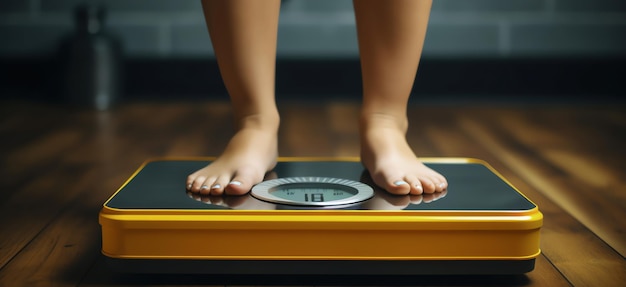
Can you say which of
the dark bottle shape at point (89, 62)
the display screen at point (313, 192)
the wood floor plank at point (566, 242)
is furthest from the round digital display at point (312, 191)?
the dark bottle shape at point (89, 62)

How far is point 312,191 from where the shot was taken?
38.1 inches

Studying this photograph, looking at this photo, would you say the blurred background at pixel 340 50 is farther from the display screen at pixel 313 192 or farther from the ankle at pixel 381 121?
the display screen at pixel 313 192

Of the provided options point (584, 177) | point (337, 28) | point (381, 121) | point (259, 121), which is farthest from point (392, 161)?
point (337, 28)

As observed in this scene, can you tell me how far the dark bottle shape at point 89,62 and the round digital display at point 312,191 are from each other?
1.40 meters

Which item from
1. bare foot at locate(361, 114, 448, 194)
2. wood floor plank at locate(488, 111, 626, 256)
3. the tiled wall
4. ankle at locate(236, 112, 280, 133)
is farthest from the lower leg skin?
the tiled wall

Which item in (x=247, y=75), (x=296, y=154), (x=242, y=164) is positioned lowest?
(x=296, y=154)

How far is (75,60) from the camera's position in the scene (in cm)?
227

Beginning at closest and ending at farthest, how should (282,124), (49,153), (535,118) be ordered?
1. (49,153)
2. (282,124)
3. (535,118)

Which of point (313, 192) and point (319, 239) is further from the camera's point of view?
point (313, 192)

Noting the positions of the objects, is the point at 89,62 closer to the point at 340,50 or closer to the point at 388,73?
the point at 340,50

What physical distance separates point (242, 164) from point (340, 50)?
1482 millimetres

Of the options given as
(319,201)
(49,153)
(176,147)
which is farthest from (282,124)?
(319,201)

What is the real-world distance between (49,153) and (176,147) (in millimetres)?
272

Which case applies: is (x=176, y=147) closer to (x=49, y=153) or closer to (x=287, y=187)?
(x=49, y=153)
